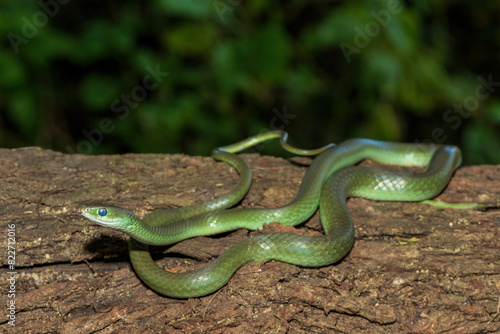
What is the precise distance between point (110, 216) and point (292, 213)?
2.01 m

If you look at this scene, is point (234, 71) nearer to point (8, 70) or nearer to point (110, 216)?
point (8, 70)

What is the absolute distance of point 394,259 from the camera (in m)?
4.36

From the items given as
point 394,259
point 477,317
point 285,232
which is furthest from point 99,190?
point 477,317

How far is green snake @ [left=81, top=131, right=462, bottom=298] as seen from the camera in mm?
3984

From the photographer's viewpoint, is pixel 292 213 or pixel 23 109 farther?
pixel 23 109

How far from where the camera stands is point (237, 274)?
4.14 metres

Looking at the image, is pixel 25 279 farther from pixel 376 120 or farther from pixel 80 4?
pixel 80 4

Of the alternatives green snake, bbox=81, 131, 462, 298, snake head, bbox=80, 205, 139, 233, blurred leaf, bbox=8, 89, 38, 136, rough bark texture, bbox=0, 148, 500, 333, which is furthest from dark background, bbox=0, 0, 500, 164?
snake head, bbox=80, 205, 139, 233

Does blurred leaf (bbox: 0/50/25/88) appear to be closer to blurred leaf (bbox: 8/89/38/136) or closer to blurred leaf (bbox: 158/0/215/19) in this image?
blurred leaf (bbox: 8/89/38/136)

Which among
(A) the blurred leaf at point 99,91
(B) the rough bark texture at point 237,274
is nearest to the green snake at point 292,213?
(B) the rough bark texture at point 237,274

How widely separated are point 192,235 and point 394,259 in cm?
219

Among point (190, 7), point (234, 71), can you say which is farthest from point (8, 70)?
point (234, 71)

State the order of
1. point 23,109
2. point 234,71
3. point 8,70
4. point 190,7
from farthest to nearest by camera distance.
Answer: point 23,109
point 234,71
point 8,70
point 190,7

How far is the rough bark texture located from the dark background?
8.72 feet
